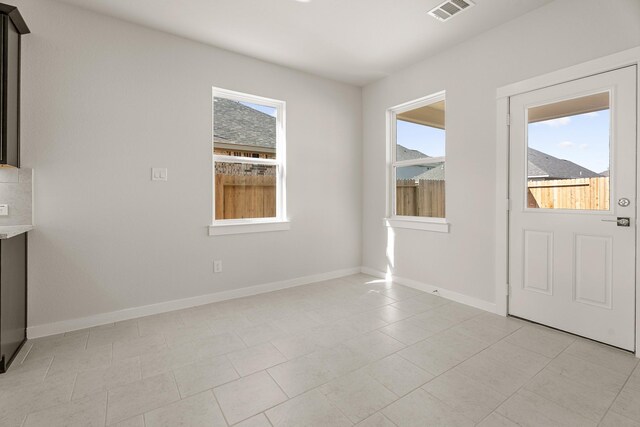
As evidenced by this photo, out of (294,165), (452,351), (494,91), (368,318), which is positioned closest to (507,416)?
(452,351)

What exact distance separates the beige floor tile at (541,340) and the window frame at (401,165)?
123 centimetres

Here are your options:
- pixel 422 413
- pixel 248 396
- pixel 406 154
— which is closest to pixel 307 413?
pixel 248 396

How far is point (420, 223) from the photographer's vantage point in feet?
12.5

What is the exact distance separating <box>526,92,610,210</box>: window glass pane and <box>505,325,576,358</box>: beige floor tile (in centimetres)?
106

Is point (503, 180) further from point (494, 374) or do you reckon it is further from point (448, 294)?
point (494, 374)

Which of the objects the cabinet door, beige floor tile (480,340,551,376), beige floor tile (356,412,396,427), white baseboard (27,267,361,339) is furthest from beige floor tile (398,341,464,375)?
the cabinet door

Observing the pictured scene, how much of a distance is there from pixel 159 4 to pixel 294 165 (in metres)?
2.07

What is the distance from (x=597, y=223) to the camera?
2.42 m

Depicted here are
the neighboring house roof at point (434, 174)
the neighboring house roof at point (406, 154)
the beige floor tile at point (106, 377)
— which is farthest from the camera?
the neighboring house roof at point (406, 154)

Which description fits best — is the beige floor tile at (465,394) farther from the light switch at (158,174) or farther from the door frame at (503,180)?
the light switch at (158,174)

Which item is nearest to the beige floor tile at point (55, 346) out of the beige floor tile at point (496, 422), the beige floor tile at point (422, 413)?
the beige floor tile at point (422, 413)

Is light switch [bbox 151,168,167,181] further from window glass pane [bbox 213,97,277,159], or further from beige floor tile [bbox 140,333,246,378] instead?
beige floor tile [bbox 140,333,246,378]

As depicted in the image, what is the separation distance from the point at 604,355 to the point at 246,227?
3.35 meters

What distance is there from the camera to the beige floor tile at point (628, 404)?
64.5 inches
